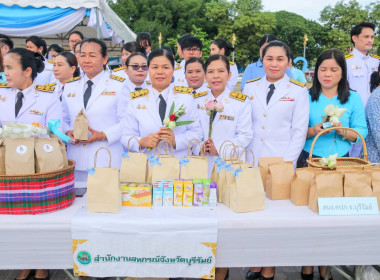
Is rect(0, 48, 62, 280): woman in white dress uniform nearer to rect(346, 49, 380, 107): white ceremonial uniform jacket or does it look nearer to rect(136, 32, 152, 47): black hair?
rect(136, 32, 152, 47): black hair

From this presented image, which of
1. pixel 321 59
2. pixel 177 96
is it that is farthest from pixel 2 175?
pixel 321 59

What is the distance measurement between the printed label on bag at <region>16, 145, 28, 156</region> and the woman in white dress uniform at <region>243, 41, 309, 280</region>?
185 cm

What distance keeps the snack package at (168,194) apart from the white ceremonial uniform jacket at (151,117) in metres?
0.55

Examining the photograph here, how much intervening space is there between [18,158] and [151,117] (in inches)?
41.3

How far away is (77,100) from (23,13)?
569 cm

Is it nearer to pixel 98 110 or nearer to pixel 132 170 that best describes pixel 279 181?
pixel 132 170

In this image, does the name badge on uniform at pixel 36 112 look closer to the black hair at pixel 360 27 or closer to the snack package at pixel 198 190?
the snack package at pixel 198 190

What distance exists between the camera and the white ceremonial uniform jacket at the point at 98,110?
294cm

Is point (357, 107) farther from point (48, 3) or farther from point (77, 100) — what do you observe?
point (48, 3)

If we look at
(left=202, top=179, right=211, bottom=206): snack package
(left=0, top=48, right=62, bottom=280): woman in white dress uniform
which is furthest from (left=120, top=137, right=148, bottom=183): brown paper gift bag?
(left=0, top=48, right=62, bottom=280): woman in white dress uniform

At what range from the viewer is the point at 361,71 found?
445cm

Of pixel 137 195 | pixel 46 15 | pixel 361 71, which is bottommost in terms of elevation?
pixel 137 195

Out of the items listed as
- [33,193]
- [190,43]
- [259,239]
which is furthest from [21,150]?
[190,43]

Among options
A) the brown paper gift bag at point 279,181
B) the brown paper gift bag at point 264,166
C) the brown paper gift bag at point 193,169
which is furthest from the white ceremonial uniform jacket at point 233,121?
the brown paper gift bag at point 193,169
